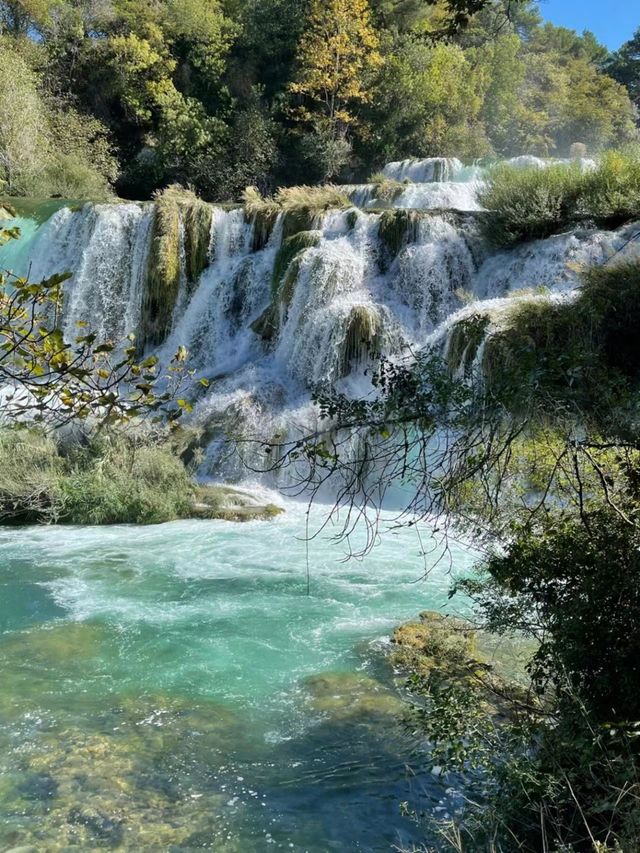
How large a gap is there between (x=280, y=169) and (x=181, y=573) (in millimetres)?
18371

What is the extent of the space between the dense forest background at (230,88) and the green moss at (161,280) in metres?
7.19

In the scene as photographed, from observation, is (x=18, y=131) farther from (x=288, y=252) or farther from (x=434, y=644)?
(x=434, y=644)

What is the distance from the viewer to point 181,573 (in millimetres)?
7957

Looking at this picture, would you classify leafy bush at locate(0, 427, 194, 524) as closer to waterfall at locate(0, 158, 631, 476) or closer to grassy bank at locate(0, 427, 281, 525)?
grassy bank at locate(0, 427, 281, 525)

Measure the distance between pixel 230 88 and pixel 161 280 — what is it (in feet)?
43.1

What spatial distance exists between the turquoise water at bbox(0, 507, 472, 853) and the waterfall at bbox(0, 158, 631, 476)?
280cm

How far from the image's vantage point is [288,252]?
13531mm

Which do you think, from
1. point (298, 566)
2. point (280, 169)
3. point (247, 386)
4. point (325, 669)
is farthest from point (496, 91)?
point (325, 669)

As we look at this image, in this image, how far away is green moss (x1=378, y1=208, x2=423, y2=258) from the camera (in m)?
12.8

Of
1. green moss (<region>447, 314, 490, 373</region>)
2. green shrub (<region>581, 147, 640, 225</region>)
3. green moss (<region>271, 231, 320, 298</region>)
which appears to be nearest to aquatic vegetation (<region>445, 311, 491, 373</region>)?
green moss (<region>447, 314, 490, 373</region>)

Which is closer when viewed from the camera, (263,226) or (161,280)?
(161,280)

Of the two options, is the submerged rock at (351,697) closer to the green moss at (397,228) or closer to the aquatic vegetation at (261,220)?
the green moss at (397,228)

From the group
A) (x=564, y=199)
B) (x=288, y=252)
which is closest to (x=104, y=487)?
(x=288, y=252)

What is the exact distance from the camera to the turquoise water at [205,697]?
13.2ft
